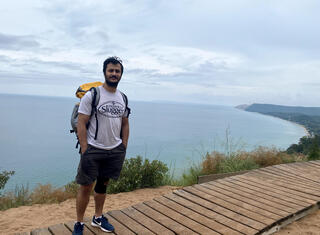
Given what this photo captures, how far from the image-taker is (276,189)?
453 centimetres

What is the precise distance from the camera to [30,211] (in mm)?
4918

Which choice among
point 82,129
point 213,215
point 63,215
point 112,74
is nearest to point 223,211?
point 213,215

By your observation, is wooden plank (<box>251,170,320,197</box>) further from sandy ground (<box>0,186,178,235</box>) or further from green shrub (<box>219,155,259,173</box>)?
sandy ground (<box>0,186,178,235</box>)

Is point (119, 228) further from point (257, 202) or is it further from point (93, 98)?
point (257, 202)

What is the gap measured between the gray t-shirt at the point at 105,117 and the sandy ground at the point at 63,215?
7.11 ft

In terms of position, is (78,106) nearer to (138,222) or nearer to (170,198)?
(138,222)

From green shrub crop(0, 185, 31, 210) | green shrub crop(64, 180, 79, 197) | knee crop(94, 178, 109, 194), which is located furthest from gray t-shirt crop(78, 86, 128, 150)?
green shrub crop(0, 185, 31, 210)

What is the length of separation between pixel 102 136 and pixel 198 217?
5.27ft

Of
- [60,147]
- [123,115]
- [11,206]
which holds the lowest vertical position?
[60,147]

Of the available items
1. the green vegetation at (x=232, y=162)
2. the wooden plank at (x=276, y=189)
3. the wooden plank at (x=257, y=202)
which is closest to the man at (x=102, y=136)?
the wooden plank at (x=257, y=202)

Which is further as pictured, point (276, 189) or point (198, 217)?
point (276, 189)

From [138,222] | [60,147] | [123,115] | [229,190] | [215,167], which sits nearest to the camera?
[123,115]

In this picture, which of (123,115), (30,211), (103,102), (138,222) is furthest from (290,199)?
(30,211)

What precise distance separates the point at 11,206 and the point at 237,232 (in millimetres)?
4617
